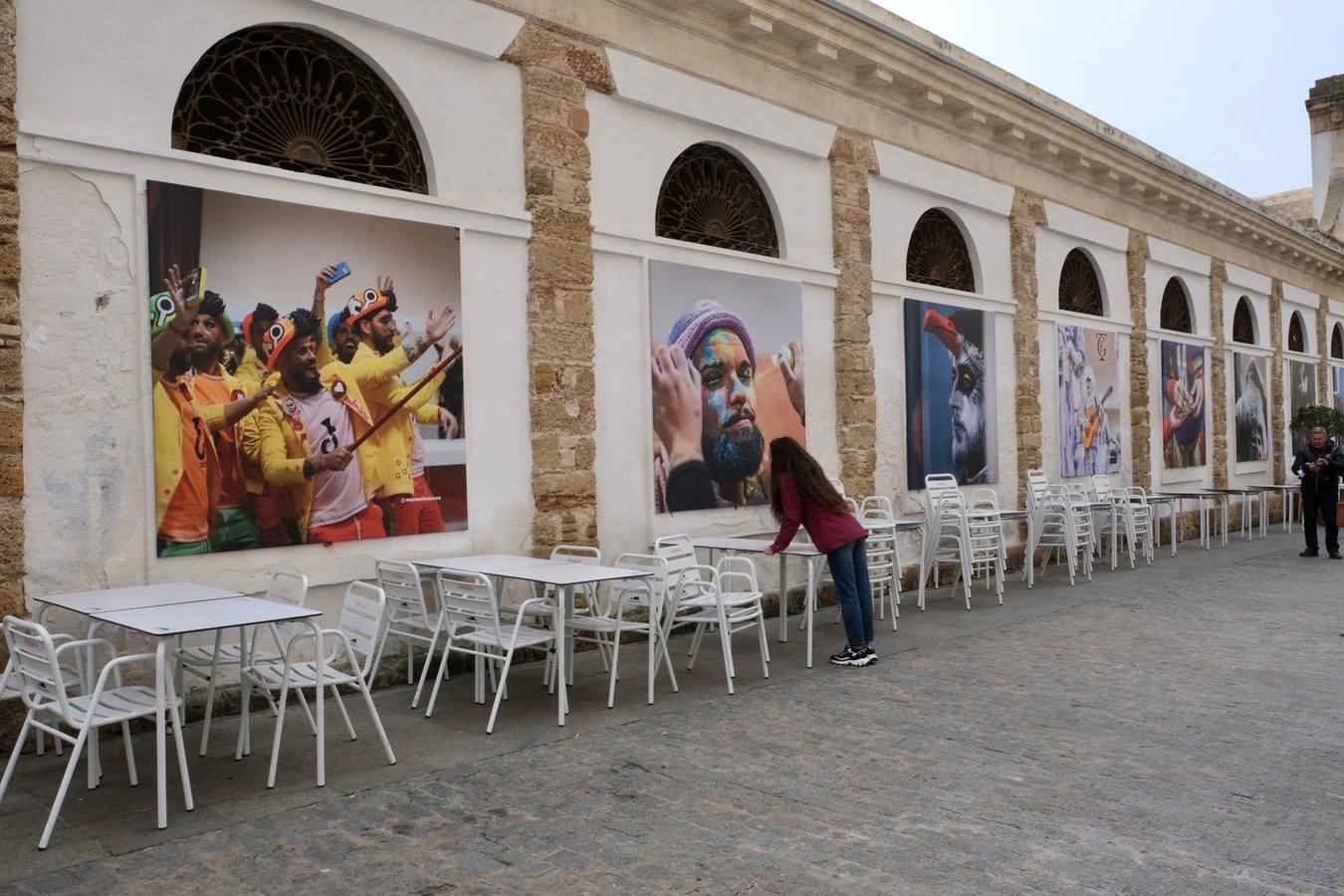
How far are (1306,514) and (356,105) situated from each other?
1199 centimetres

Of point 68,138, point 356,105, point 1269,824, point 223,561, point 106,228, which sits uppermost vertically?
point 356,105

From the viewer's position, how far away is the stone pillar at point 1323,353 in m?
21.1

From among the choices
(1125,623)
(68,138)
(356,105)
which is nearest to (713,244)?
(356,105)

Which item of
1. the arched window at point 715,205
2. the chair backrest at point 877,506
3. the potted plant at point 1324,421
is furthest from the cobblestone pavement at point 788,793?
the potted plant at point 1324,421

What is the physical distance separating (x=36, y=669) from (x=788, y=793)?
2.95m

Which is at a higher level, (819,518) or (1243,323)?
(1243,323)

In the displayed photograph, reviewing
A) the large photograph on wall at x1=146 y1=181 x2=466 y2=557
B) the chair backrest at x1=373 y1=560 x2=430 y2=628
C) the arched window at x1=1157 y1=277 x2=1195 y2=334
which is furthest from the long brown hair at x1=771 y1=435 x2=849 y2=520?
the arched window at x1=1157 y1=277 x2=1195 y2=334

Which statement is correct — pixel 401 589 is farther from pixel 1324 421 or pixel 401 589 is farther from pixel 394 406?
pixel 1324 421

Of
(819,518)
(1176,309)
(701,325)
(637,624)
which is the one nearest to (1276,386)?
(1176,309)

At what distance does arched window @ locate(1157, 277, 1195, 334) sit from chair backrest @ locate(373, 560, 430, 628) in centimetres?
1352

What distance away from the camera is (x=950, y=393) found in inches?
456

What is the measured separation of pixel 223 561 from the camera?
5.95 m

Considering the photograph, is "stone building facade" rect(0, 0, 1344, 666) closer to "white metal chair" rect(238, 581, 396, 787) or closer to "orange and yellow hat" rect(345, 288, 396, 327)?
"orange and yellow hat" rect(345, 288, 396, 327)

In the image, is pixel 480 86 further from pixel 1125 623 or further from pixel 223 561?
pixel 1125 623
